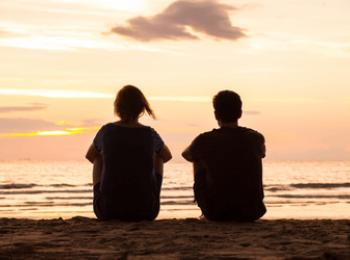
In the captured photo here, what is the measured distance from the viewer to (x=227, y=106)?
4.36 metres

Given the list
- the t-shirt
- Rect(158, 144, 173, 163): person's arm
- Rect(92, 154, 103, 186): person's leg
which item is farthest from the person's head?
Rect(92, 154, 103, 186): person's leg

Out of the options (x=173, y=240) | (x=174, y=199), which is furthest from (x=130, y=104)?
(x=174, y=199)

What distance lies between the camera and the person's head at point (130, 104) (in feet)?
14.6

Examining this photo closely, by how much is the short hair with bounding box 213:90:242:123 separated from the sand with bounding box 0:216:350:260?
3.85ft

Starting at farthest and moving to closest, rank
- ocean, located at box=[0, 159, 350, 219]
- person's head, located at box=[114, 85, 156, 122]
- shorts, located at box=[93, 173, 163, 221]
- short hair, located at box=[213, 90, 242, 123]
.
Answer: ocean, located at box=[0, 159, 350, 219], shorts, located at box=[93, 173, 163, 221], person's head, located at box=[114, 85, 156, 122], short hair, located at box=[213, 90, 242, 123]

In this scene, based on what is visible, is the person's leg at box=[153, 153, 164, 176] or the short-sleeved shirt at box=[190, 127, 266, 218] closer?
the short-sleeved shirt at box=[190, 127, 266, 218]

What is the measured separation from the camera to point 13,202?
12.8m

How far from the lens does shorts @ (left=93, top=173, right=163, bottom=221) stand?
459 centimetres

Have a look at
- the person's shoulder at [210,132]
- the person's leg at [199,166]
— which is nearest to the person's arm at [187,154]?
the person's leg at [199,166]

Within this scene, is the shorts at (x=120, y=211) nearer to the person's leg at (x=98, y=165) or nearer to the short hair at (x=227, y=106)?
the person's leg at (x=98, y=165)

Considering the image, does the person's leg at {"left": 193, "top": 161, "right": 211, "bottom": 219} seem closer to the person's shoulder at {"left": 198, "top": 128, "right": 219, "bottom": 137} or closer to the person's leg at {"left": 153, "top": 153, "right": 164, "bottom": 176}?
the person's shoulder at {"left": 198, "top": 128, "right": 219, "bottom": 137}

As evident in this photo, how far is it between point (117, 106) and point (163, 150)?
742mm

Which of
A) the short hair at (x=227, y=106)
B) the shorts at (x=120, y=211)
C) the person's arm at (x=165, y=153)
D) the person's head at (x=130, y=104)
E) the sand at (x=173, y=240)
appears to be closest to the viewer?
the sand at (x=173, y=240)

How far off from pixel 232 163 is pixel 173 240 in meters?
1.20
